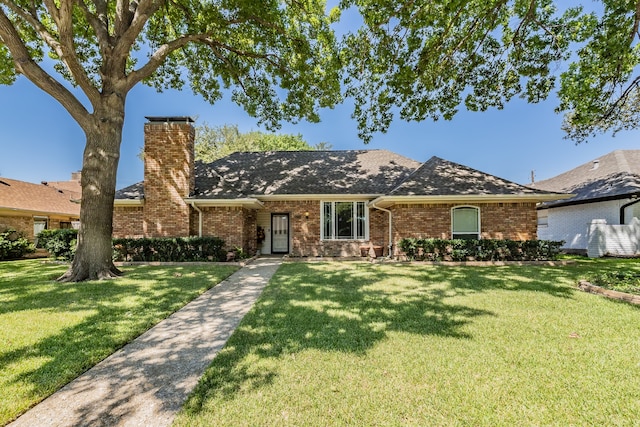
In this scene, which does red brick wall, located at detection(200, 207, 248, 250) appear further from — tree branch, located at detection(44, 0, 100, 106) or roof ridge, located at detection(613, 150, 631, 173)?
roof ridge, located at detection(613, 150, 631, 173)

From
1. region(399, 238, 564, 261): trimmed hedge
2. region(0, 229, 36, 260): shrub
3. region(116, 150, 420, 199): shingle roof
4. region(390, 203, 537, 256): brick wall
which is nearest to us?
region(399, 238, 564, 261): trimmed hedge

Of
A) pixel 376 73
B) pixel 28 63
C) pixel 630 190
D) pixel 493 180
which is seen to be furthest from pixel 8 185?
pixel 630 190

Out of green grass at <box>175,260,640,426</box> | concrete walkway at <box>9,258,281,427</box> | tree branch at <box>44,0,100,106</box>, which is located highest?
tree branch at <box>44,0,100,106</box>

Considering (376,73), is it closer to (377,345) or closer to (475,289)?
(475,289)

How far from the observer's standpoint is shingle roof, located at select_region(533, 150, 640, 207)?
546 inches

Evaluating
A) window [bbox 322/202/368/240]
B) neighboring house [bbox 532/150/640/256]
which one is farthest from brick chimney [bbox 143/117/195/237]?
neighboring house [bbox 532/150/640/256]

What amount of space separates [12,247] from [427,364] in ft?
65.4

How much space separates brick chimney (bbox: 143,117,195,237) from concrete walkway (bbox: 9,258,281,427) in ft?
26.2

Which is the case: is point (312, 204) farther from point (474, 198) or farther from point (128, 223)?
point (128, 223)

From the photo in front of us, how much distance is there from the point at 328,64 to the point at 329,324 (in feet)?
29.8

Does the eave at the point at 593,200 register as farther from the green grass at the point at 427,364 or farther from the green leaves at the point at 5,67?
the green leaves at the point at 5,67

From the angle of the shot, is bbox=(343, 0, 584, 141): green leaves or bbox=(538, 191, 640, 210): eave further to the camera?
bbox=(538, 191, 640, 210): eave

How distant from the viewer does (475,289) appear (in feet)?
22.3

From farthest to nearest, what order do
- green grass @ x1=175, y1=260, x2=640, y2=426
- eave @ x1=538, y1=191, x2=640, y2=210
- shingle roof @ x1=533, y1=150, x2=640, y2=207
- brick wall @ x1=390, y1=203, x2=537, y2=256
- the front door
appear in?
the front door < shingle roof @ x1=533, y1=150, x2=640, y2=207 < eave @ x1=538, y1=191, x2=640, y2=210 < brick wall @ x1=390, y1=203, x2=537, y2=256 < green grass @ x1=175, y1=260, x2=640, y2=426
